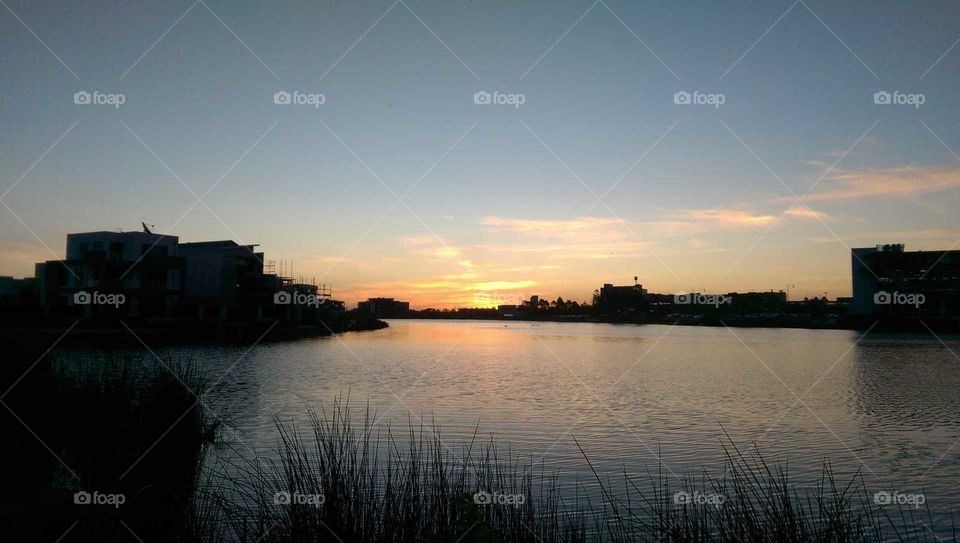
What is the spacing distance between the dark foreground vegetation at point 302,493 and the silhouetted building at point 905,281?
95.4 metres

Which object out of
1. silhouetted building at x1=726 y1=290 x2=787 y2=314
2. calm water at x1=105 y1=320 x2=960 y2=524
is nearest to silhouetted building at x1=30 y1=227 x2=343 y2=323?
calm water at x1=105 y1=320 x2=960 y2=524

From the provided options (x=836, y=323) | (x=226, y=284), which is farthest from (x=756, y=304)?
(x=226, y=284)

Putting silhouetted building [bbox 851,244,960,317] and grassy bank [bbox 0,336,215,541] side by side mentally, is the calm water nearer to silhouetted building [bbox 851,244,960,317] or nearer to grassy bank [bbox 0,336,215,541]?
grassy bank [bbox 0,336,215,541]

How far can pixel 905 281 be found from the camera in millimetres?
101625

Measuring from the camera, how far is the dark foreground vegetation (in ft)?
22.5

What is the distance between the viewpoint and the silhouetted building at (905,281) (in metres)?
97.6

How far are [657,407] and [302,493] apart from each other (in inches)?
754

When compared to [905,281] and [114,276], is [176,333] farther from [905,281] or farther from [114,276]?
[905,281]

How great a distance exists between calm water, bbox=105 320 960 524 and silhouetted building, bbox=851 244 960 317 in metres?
62.4

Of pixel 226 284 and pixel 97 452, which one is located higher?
pixel 226 284

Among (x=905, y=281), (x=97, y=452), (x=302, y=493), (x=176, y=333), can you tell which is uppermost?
(x=905, y=281)

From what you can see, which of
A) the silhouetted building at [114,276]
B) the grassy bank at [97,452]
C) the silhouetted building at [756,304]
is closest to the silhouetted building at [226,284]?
the silhouetted building at [114,276]

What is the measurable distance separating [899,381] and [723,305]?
145 m

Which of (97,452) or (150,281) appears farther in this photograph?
(150,281)
